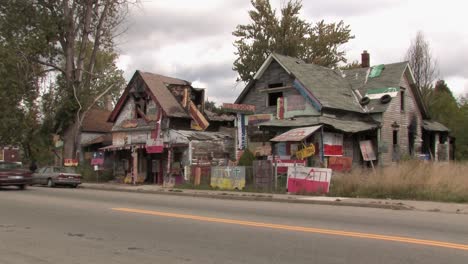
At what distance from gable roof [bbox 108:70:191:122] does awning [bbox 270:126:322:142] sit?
29.3ft

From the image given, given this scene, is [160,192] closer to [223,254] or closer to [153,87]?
[153,87]

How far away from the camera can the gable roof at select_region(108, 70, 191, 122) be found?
31297 mm

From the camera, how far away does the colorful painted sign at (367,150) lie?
1104 inches

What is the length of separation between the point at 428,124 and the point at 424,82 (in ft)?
36.3

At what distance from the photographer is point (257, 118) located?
30578 millimetres

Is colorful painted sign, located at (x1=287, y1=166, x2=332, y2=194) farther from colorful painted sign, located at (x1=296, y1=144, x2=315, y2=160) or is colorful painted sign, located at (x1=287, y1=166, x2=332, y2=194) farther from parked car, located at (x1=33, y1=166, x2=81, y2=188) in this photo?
parked car, located at (x1=33, y1=166, x2=81, y2=188)

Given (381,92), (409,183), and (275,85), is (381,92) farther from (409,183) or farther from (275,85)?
Result: (409,183)

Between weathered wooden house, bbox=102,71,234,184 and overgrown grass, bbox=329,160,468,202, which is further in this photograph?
weathered wooden house, bbox=102,71,234,184

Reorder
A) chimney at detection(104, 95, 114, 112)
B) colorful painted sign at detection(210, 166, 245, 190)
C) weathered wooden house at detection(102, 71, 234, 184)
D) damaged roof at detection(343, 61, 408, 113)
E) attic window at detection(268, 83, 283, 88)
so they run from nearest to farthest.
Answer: colorful painted sign at detection(210, 166, 245, 190), damaged roof at detection(343, 61, 408, 113), weathered wooden house at detection(102, 71, 234, 184), attic window at detection(268, 83, 283, 88), chimney at detection(104, 95, 114, 112)

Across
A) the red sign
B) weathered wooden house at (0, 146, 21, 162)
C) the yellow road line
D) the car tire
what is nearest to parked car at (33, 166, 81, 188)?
the car tire

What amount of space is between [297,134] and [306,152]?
1381 mm


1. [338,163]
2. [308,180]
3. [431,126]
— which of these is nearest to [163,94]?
[338,163]

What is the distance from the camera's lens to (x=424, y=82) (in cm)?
4419

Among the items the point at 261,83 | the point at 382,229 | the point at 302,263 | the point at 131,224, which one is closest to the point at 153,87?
the point at 261,83
